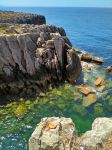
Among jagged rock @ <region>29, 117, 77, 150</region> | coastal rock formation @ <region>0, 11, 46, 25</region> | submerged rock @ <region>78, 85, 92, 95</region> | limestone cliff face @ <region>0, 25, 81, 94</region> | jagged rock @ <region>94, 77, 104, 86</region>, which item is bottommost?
coastal rock formation @ <region>0, 11, 46, 25</region>

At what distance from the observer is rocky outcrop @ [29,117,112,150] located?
2745cm

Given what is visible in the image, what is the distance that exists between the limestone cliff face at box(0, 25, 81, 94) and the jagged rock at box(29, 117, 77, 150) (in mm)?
25167

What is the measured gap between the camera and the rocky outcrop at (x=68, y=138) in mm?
27453

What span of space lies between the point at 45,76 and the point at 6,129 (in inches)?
704

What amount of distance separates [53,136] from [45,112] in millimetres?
19148

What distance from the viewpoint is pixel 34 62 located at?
5703 cm

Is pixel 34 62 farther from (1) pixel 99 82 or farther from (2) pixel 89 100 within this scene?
(1) pixel 99 82

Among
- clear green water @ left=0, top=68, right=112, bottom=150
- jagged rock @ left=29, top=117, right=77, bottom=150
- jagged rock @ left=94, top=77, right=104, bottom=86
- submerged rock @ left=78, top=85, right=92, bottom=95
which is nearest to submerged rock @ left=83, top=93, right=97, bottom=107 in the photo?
clear green water @ left=0, top=68, right=112, bottom=150

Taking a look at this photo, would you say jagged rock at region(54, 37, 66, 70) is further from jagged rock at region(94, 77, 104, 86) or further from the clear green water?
jagged rock at region(94, 77, 104, 86)

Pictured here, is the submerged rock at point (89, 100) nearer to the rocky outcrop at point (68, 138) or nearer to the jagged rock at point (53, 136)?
the rocky outcrop at point (68, 138)

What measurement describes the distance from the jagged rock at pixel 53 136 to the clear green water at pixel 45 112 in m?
9.29

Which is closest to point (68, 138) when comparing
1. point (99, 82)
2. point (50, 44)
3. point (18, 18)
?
point (99, 82)

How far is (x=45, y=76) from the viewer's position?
57.7m

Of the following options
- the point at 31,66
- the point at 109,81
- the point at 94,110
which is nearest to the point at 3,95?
the point at 31,66
